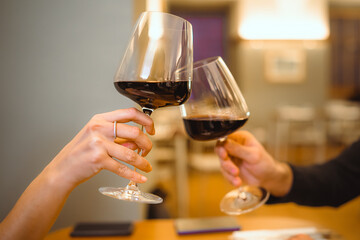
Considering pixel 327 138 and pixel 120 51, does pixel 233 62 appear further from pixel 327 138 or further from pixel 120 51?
pixel 120 51

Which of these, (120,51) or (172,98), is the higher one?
(120,51)

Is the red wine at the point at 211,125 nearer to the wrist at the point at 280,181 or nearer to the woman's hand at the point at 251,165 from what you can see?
the woman's hand at the point at 251,165

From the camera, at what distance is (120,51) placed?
3.64ft

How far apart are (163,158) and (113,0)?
2615 millimetres

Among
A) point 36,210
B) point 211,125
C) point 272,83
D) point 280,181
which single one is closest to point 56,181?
point 36,210

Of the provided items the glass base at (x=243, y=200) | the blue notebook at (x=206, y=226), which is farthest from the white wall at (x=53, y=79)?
the glass base at (x=243, y=200)

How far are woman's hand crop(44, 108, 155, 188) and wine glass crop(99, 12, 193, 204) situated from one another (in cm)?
5

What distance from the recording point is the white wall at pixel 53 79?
3.40 feet

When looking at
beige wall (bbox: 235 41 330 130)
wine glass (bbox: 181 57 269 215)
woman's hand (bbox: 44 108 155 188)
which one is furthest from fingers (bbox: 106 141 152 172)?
beige wall (bbox: 235 41 330 130)

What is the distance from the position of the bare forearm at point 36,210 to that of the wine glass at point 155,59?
10cm

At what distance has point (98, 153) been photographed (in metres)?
0.52

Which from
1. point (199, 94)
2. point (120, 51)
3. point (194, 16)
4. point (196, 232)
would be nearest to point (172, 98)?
point (199, 94)

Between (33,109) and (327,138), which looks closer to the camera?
(33,109)

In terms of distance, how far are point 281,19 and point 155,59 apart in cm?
688
